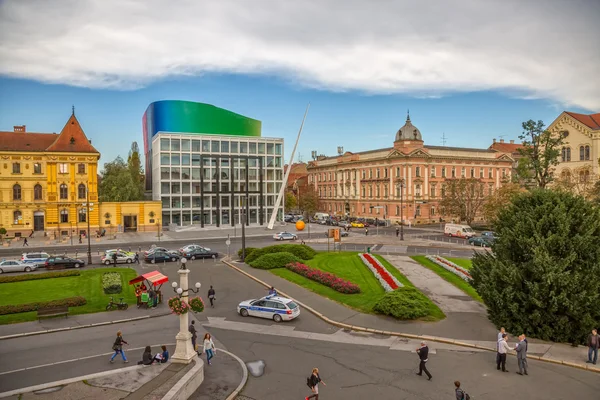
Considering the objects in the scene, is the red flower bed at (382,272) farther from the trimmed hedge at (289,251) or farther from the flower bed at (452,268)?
the trimmed hedge at (289,251)

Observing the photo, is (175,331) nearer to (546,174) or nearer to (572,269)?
(572,269)

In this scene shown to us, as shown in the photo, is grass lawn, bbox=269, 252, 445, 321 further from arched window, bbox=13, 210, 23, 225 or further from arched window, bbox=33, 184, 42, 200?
arched window, bbox=13, 210, 23, 225

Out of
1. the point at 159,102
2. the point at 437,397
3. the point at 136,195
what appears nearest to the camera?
the point at 437,397

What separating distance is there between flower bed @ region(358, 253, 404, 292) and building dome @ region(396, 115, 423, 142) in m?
50.3

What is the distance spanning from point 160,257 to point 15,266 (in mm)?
11845

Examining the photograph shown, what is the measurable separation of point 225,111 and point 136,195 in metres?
25.2

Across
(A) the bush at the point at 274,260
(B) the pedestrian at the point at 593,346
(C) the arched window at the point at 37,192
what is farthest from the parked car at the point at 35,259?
(B) the pedestrian at the point at 593,346

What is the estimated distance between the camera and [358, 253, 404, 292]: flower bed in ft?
99.7

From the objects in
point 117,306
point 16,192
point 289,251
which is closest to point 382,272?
point 289,251

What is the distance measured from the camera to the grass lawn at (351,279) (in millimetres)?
27094

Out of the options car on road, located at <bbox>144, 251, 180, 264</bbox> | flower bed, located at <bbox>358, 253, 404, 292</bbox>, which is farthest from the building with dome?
car on road, located at <bbox>144, 251, 180, 264</bbox>

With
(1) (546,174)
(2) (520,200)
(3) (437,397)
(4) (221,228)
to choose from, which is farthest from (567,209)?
(4) (221,228)

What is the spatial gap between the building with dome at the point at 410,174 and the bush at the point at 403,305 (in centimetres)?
5592

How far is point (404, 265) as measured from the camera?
1555 inches
